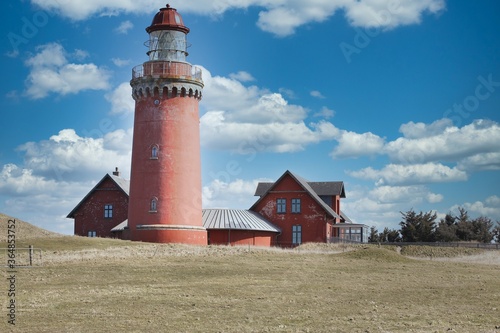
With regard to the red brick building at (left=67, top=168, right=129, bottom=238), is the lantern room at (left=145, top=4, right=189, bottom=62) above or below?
above

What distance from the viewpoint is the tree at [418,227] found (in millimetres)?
63875

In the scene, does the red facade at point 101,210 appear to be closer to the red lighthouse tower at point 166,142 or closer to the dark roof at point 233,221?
the dark roof at point 233,221

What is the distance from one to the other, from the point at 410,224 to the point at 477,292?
37368 mm

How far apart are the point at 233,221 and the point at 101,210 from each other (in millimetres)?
11964

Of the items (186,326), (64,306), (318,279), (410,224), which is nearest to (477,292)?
(318,279)

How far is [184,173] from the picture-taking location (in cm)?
4375

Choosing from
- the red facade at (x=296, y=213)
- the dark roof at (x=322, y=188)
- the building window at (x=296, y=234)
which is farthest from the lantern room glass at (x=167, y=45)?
the dark roof at (x=322, y=188)

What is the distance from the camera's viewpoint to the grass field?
784 inches

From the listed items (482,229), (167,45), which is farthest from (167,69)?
(482,229)

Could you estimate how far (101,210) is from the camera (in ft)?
191

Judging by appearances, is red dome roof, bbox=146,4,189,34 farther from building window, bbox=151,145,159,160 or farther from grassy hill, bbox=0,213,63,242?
grassy hill, bbox=0,213,63,242

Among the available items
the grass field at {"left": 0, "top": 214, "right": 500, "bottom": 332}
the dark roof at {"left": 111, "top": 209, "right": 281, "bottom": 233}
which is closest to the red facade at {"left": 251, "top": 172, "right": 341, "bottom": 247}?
the dark roof at {"left": 111, "top": 209, "right": 281, "bottom": 233}

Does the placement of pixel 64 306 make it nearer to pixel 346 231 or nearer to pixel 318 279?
pixel 318 279

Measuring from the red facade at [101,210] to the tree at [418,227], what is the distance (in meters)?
25.4
